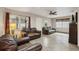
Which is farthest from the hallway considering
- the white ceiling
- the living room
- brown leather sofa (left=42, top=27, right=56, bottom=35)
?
the white ceiling

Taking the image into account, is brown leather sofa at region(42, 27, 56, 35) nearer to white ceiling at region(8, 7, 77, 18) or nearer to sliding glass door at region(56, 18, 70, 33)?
sliding glass door at region(56, 18, 70, 33)

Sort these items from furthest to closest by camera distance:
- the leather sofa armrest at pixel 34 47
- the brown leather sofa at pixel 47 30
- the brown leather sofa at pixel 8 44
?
the brown leather sofa at pixel 47 30 < the leather sofa armrest at pixel 34 47 < the brown leather sofa at pixel 8 44

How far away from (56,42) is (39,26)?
632 millimetres

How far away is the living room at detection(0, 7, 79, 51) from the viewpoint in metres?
2.06

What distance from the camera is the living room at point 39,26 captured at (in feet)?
6.76

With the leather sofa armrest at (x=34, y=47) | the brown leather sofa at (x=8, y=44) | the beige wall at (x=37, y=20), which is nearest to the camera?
the brown leather sofa at (x=8, y=44)

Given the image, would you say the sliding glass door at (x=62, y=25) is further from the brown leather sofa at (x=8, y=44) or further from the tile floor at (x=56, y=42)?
the brown leather sofa at (x=8, y=44)

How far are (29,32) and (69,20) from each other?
1129 mm

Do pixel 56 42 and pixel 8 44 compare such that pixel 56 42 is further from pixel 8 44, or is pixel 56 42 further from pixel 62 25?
pixel 8 44

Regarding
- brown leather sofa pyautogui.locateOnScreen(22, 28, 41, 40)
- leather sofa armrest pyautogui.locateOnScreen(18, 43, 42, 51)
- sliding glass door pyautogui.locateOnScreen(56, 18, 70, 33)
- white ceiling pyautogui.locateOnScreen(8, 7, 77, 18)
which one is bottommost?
leather sofa armrest pyautogui.locateOnScreen(18, 43, 42, 51)

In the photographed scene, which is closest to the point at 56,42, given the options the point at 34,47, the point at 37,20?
the point at 34,47

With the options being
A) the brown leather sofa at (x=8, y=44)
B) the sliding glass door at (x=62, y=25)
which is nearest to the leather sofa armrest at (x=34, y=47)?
the brown leather sofa at (x=8, y=44)
